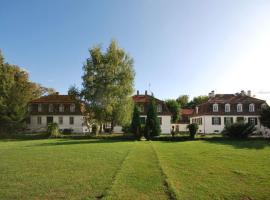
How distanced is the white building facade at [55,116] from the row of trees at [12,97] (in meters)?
2.76

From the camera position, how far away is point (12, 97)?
44562 mm

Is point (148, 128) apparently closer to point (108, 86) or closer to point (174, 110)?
point (108, 86)

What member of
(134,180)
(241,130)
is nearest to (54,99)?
(241,130)

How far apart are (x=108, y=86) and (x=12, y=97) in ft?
54.7

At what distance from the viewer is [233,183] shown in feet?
33.1

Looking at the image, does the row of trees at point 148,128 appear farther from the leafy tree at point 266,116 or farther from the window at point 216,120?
the window at point 216,120

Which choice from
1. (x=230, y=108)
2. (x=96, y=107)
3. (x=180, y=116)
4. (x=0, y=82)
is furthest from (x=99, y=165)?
(x=180, y=116)

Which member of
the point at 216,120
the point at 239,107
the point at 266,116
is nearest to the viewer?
the point at 266,116

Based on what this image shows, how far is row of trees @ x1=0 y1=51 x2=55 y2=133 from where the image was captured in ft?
142

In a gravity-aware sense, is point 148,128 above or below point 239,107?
below

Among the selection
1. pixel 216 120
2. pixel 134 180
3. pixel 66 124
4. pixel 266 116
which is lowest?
pixel 134 180

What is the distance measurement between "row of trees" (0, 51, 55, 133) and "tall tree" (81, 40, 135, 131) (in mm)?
12120

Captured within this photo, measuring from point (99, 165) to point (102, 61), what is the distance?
28255 mm

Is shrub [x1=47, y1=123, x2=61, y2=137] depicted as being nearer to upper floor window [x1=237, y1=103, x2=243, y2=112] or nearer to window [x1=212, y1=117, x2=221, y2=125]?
window [x1=212, y1=117, x2=221, y2=125]
